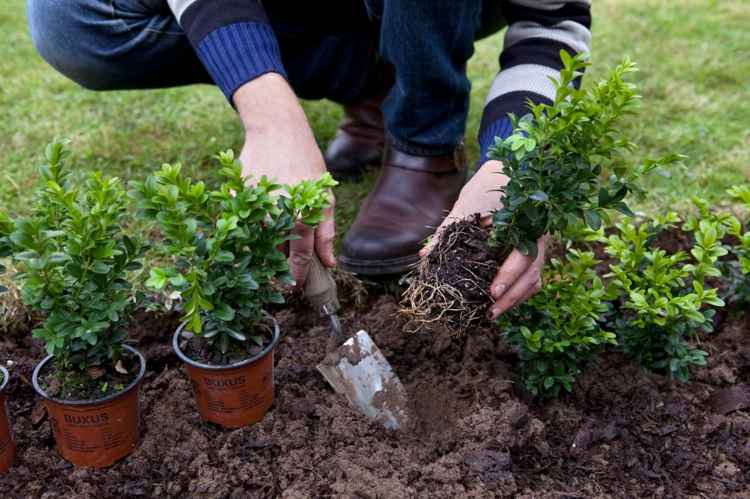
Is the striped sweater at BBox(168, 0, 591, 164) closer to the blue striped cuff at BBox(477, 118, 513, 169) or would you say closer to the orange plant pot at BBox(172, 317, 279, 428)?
the blue striped cuff at BBox(477, 118, 513, 169)

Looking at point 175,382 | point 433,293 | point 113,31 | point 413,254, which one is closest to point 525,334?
point 433,293

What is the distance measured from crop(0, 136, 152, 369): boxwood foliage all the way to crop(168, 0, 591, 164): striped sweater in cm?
73

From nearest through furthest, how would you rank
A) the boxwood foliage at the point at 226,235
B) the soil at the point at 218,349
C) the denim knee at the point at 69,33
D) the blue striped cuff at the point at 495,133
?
1. the boxwood foliage at the point at 226,235
2. the soil at the point at 218,349
3. the blue striped cuff at the point at 495,133
4. the denim knee at the point at 69,33

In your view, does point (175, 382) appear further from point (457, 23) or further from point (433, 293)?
point (457, 23)

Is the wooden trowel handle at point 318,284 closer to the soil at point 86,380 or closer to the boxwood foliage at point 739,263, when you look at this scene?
the soil at point 86,380

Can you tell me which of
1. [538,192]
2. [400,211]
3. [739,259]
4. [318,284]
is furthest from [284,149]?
[739,259]

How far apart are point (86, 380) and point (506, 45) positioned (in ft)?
6.93

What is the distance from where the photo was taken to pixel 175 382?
2.08m

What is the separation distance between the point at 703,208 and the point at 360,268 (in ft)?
4.40

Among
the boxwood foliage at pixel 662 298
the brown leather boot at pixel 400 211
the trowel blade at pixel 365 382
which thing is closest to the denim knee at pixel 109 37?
the brown leather boot at pixel 400 211

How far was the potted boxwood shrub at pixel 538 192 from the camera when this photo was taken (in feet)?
5.21

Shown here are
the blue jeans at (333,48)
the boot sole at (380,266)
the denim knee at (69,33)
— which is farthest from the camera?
the denim knee at (69,33)

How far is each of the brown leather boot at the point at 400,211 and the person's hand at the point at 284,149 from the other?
64 cm

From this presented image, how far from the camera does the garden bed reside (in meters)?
1.74
